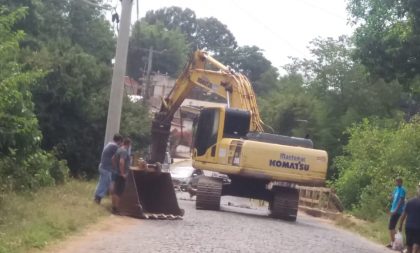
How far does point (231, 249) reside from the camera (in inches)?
582

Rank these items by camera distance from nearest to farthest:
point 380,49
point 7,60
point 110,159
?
point 7,60
point 110,159
point 380,49

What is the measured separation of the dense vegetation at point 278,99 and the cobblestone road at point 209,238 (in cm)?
337

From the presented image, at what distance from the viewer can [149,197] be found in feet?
70.2

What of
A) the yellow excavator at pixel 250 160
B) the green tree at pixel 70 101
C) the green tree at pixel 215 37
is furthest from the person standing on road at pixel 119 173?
the green tree at pixel 215 37

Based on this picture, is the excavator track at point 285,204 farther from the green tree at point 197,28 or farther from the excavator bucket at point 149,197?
the green tree at point 197,28

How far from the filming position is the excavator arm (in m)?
28.0

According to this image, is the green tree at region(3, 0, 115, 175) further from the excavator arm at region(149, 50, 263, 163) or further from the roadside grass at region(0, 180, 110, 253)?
the roadside grass at region(0, 180, 110, 253)

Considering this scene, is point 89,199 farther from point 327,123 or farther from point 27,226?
point 327,123

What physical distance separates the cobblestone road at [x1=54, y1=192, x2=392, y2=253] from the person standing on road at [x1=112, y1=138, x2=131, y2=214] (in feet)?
2.53

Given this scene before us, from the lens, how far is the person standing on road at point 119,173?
1967 centimetres

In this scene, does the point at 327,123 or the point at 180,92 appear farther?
the point at 327,123

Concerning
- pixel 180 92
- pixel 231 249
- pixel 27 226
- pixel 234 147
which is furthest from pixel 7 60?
pixel 180 92

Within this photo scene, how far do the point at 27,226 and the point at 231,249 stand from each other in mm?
3450

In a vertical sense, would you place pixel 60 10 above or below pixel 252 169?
above
